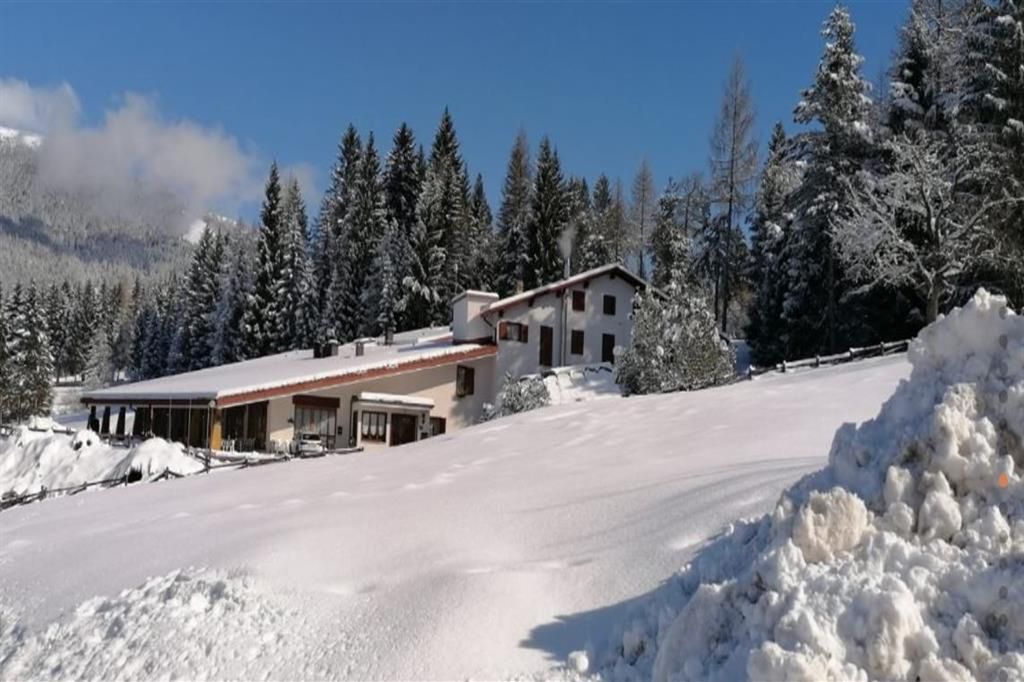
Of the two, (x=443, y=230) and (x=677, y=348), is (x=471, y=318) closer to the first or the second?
(x=677, y=348)

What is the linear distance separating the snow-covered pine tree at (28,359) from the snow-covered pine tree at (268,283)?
18.6 m

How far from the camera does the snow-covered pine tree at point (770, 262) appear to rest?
134 feet

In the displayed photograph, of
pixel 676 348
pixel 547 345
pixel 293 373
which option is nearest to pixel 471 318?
pixel 547 345

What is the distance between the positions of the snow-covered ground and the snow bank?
18.3 feet

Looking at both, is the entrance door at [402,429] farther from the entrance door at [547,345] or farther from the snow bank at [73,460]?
the snow bank at [73,460]

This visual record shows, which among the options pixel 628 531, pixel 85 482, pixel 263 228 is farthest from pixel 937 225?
pixel 263 228

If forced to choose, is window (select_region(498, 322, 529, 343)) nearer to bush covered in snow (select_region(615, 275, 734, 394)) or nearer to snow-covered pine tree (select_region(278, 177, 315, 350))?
bush covered in snow (select_region(615, 275, 734, 394))

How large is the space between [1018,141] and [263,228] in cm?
4827

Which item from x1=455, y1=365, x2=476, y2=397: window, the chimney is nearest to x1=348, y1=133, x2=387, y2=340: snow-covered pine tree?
the chimney

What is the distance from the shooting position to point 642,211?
73.1 metres

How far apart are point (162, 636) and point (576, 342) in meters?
32.0

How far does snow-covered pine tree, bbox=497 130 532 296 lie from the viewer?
57.4 m

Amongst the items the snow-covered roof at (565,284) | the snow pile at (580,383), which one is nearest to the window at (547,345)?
the snow-covered roof at (565,284)

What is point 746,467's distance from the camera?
39.0ft
